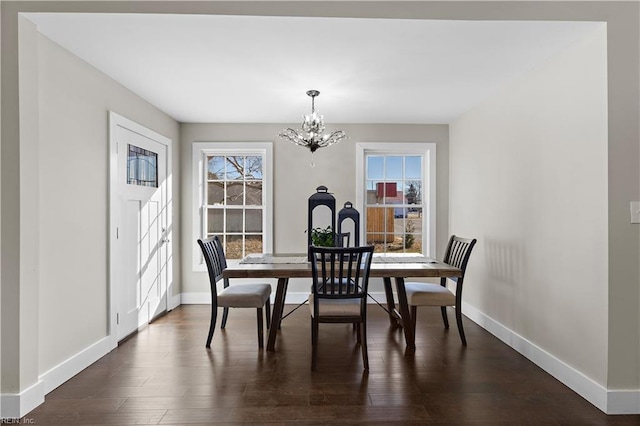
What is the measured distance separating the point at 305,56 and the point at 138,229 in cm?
244

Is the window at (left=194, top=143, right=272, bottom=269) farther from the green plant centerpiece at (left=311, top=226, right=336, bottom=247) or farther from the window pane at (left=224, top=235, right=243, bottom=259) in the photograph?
the green plant centerpiece at (left=311, top=226, right=336, bottom=247)

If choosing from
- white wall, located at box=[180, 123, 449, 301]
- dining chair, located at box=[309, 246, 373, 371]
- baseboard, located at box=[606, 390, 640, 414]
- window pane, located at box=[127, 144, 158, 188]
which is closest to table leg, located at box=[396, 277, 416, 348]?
dining chair, located at box=[309, 246, 373, 371]

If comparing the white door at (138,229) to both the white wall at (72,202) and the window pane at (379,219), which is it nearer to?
the white wall at (72,202)

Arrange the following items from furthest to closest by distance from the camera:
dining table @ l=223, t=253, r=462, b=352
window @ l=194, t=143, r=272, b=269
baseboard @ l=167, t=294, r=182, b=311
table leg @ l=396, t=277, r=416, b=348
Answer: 1. window @ l=194, t=143, r=272, b=269
2. baseboard @ l=167, t=294, r=182, b=311
3. table leg @ l=396, t=277, r=416, b=348
4. dining table @ l=223, t=253, r=462, b=352

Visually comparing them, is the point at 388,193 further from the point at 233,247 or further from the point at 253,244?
the point at 233,247

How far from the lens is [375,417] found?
2.27 metres

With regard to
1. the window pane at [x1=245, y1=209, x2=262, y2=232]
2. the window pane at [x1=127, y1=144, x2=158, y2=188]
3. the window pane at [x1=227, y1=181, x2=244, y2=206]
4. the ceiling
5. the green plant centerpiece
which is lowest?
the green plant centerpiece

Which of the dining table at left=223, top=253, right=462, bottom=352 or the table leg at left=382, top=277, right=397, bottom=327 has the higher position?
the dining table at left=223, top=253, right=462, bottom=352

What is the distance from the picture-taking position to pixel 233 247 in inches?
207

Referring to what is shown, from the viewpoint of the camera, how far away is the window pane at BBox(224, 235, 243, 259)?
5.24m

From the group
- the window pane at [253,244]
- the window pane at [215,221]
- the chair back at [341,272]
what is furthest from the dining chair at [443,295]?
the window pane at [215,221]

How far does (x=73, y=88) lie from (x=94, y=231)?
112cm

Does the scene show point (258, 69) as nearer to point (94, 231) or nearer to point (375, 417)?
point (94, 231)

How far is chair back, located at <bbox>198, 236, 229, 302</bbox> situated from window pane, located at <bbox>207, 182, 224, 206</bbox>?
1.49 metres
